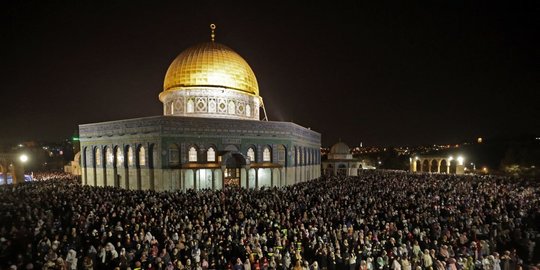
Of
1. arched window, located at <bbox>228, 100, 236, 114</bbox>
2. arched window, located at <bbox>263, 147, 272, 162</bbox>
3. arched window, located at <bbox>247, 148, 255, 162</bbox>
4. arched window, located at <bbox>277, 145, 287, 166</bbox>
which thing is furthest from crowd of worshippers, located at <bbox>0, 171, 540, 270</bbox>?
arched window, located at <bbox>228, 100, 236, 114</bbox>

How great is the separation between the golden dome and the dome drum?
598 mm

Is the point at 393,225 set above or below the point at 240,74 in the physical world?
below

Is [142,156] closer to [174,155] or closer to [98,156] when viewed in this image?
[174,155]

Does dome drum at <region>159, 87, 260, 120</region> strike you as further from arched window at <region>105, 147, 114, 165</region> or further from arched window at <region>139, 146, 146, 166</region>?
arched window at <region>105, 147, 114, 165</region>

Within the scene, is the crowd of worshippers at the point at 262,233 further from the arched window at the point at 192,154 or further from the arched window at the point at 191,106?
the arched window at the point at 191,106

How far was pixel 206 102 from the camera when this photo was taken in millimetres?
31078

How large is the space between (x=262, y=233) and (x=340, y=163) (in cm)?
4336

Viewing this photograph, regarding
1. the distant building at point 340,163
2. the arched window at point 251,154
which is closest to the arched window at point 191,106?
the arched window at point 251,154

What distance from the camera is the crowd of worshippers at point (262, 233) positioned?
9.29 metres

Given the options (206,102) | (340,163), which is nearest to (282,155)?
(206,102)

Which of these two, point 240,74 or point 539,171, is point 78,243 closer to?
point 240,74

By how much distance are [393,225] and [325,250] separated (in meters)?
4.46

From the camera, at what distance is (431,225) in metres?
13.2

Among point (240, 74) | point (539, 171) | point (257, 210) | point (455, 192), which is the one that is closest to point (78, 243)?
point (257, 210)
